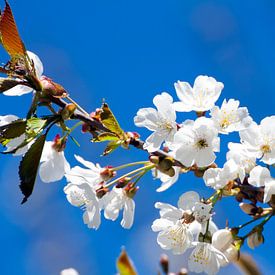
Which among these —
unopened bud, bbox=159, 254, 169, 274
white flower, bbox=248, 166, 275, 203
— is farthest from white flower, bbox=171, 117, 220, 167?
unopened bud, bbox=159, 254, 169, 274

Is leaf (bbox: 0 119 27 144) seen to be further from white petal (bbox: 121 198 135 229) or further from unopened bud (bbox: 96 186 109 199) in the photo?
white petal (bbox: 121 198 135 229)

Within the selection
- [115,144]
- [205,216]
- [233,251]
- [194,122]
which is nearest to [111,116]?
[115,144]

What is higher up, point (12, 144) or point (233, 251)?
point (12, 144)

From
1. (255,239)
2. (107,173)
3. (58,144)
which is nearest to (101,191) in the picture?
(107,173)

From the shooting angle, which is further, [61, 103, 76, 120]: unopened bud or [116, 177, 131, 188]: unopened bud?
[116, 177, 131, 188]: unopened bud

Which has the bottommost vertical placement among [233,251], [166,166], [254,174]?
[233,251]

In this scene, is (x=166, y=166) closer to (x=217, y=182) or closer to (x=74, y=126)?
(x=217, y=182)
